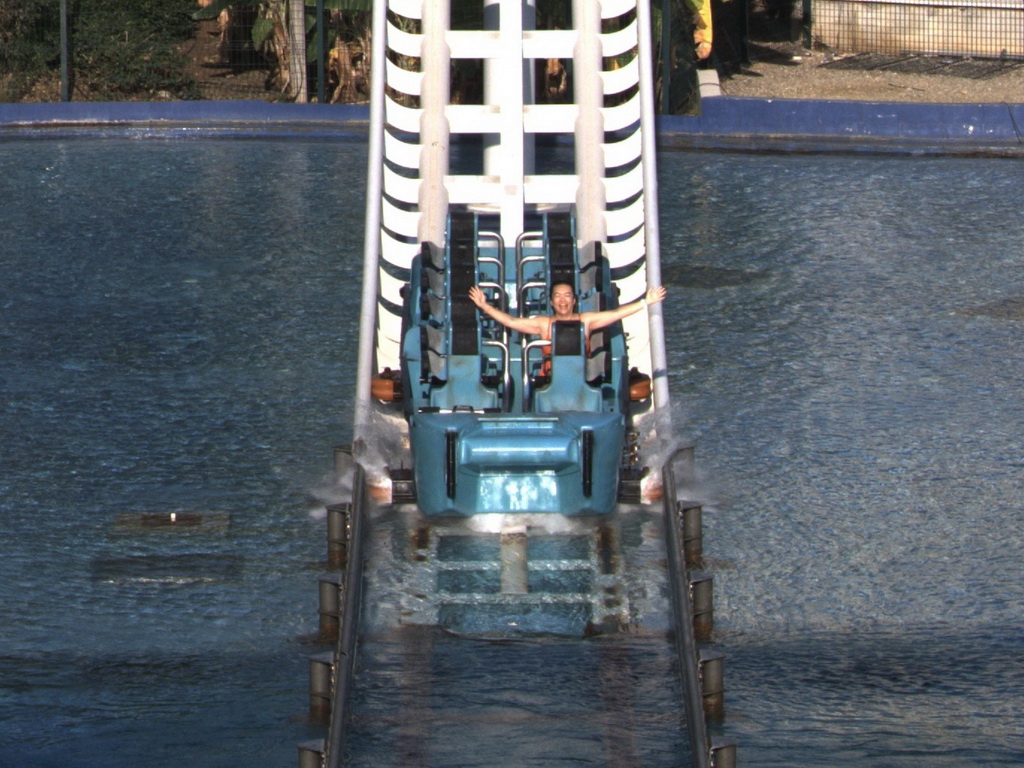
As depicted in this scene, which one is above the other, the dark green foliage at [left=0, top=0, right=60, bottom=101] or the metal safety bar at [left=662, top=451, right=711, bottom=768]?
the dark green foliage at [left=0, top=0, right=60, bottom=101]

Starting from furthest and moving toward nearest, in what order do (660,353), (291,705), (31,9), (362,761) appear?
(31,9) → (660,353) → (291,705) → (362,761)

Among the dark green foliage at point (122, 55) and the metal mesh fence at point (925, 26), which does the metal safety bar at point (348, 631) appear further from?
the metal mesh fence at point (925, 26)

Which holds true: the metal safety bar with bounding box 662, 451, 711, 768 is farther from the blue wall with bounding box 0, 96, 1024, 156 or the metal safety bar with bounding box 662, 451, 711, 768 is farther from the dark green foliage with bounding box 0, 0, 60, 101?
the dark green foliage with bounding box 0, 0, 60, 101

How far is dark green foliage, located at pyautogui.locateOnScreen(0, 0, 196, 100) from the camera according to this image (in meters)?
23.4

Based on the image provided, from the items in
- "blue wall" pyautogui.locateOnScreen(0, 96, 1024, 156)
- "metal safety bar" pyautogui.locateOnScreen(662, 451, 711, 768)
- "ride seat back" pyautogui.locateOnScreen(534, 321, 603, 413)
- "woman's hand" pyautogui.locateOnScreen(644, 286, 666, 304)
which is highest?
"woman's hand" pyautogui.locateOnScreen(644, 286, 666, 304)

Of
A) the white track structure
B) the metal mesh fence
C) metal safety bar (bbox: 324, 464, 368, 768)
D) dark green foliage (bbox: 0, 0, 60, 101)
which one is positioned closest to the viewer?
metal safety bar (bbox: 324, 464, 368, 768)

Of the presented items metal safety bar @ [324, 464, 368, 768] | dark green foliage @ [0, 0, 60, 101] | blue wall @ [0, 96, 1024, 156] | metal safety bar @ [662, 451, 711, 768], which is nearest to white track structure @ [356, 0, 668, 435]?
metal safety bar @ [324, 464, 368, 768]

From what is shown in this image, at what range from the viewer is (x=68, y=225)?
17.2 meters

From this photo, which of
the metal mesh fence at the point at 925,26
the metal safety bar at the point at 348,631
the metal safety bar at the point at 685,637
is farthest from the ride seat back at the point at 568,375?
the metal mesh fence at the point at 925,26

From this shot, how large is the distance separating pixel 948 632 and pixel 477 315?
140 inches

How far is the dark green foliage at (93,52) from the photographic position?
23.4 meters

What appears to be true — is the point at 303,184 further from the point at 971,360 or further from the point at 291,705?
the point at 291,705

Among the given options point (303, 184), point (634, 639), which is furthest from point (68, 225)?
point (634, 639)

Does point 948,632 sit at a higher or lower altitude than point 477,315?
lower
